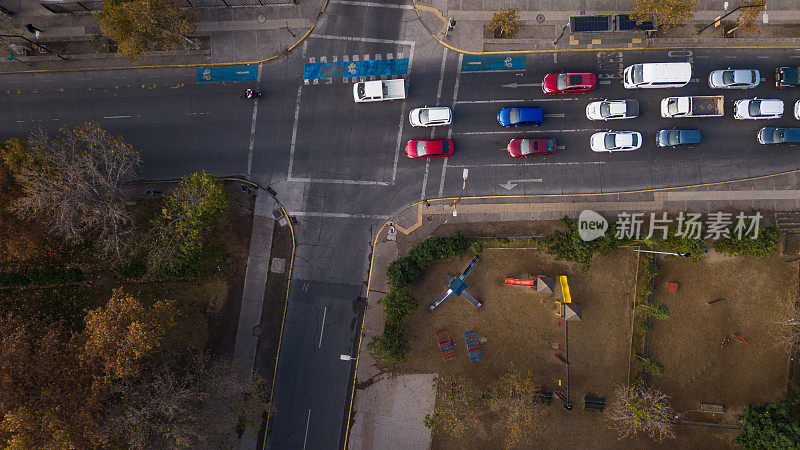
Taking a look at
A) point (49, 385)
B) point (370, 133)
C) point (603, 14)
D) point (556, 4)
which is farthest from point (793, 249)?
point (49, 385)

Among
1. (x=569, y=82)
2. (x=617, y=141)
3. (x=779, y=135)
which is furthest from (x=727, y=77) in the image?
(x=569, y=82)

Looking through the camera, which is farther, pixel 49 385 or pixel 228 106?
pixel 228 106

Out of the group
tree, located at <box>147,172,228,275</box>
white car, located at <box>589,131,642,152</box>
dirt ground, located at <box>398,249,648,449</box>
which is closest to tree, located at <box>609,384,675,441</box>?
dirt ground, located at <box>398,249,648,449</box>

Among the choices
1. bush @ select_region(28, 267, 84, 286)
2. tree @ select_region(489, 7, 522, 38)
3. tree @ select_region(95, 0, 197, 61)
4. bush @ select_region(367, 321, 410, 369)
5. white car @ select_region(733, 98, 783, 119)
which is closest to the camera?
tree @ select_region(95, 0, 197, 61)

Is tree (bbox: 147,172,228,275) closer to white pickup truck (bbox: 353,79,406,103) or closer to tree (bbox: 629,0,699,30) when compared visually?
white pickup truck (bbox: 353,79,406,103)

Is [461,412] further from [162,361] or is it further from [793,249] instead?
[793,249]

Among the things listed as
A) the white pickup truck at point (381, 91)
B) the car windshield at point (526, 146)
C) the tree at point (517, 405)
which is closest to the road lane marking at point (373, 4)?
the white pickup truck at point (381, 91)
